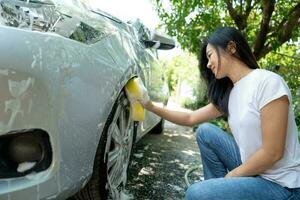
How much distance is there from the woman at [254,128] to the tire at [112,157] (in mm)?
425

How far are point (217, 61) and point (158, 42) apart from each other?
1.45m

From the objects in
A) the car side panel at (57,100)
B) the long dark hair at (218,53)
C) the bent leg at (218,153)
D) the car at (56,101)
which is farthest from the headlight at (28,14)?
the bent leg at (218,153)

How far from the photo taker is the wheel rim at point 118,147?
1972mm

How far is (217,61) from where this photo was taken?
72.3 inches

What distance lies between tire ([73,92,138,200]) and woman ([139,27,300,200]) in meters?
0.43

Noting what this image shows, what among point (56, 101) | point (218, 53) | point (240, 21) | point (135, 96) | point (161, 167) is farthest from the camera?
point (240, 21)

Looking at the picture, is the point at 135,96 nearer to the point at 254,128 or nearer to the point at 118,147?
the point at 118,147

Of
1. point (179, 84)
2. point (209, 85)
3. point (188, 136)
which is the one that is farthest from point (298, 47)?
point (179, 84)

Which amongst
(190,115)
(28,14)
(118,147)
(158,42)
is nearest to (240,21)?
(158,42)

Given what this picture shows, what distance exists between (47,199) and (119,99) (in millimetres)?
638

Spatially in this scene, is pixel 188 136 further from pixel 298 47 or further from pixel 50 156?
pixel 50 156

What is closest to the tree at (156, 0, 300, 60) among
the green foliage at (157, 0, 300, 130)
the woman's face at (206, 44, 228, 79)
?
the green foliage at (157, 0, 300, 130)

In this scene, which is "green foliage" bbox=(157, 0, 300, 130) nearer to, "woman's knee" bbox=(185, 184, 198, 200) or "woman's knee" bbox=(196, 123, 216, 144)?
"woman's knee" bbox=(196, 123, 216, 144)

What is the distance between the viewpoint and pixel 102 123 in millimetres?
1749
